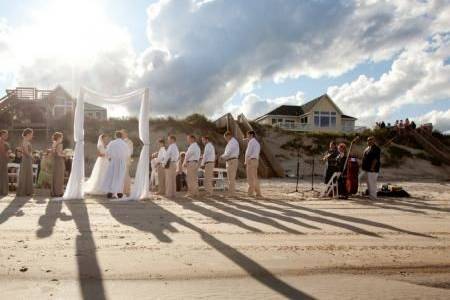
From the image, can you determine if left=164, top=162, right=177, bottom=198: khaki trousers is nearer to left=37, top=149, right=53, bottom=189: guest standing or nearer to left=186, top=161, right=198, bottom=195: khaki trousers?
left=186, top=161, right=198, bottom=195: khaki trousers

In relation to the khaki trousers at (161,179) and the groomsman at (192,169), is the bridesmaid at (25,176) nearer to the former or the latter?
the khaki trousers at (161,179)

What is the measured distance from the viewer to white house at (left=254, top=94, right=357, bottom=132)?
2124 inches

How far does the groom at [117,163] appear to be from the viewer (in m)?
13.1

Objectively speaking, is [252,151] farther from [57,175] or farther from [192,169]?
[57,175]

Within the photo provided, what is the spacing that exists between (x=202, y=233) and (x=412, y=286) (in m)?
3.42

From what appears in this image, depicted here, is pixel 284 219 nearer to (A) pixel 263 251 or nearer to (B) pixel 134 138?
(A) pixel 263 251

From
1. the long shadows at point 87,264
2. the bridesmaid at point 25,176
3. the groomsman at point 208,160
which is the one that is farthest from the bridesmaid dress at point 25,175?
the long shadows at point 87,264

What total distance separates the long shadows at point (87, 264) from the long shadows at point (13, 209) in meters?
1.41

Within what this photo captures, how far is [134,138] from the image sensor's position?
34562 millimetres

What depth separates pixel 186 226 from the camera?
805cm

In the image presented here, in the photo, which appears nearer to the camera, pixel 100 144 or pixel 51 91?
pixel 100 144

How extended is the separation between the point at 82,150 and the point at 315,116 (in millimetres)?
43988

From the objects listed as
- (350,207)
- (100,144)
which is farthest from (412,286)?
(100,144)

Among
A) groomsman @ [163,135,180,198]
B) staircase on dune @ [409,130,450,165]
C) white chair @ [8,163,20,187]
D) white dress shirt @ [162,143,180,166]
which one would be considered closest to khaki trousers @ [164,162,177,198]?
groomsman @ [163,135,180,198]
